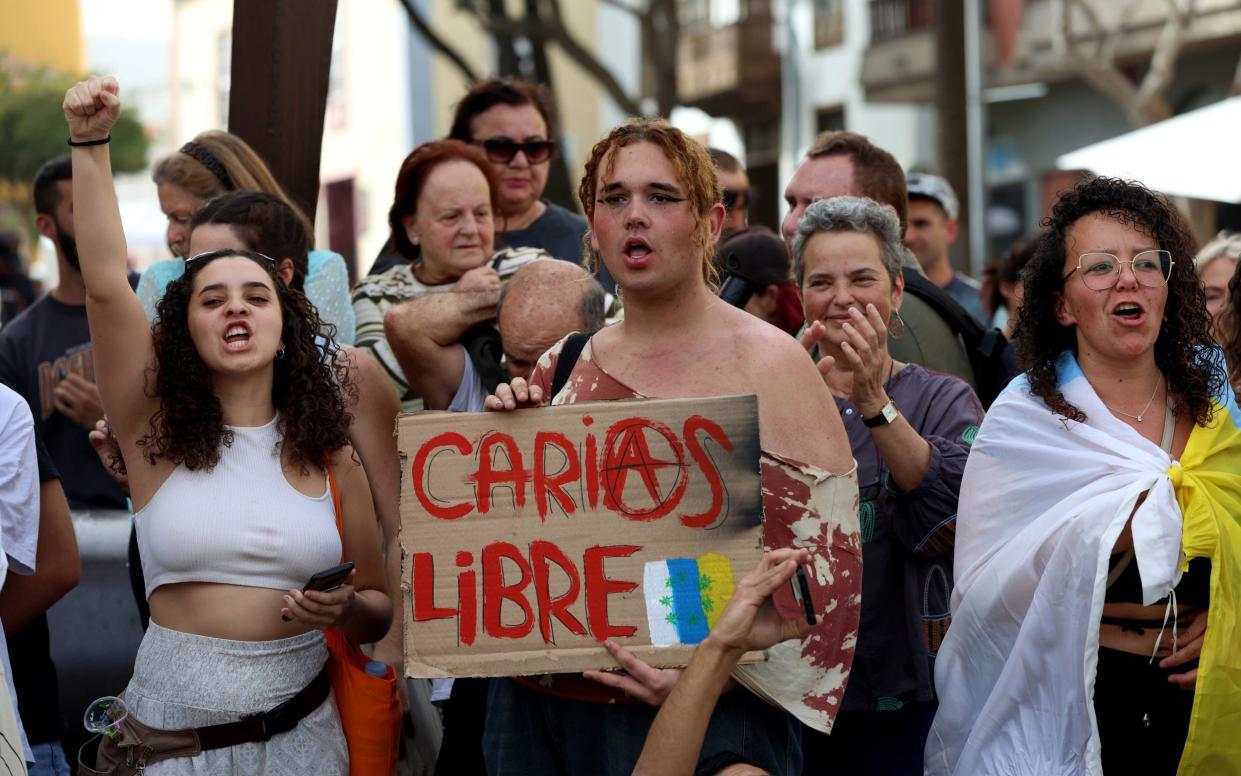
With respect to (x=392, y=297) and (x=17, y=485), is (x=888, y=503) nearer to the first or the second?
(x=392, y=297)

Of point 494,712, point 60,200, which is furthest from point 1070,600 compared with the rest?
point 60,200

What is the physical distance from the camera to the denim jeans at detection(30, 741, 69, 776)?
4160 millimetres

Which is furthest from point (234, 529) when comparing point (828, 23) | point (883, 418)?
point (828, 23)

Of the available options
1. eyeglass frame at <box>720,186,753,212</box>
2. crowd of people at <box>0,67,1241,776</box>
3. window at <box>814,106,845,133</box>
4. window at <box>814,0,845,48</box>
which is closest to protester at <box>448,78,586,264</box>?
eyeglass frame at <box>720,186,753,212</box>

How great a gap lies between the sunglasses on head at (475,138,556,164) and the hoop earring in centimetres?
187

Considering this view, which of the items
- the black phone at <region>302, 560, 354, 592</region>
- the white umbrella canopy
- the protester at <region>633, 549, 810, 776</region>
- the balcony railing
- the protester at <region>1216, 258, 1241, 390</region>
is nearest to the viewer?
the protester at <region>633, 549, 810, 776</region>

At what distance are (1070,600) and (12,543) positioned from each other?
2.49 meters

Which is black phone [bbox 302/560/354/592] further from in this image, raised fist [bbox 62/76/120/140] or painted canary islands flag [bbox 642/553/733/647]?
raised fist [bbox 62/76/120/140]

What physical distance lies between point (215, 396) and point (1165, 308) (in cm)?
220

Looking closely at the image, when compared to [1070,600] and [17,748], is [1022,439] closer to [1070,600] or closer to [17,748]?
[1070,600]

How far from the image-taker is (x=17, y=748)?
336cm

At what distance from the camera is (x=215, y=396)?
359 centimetres

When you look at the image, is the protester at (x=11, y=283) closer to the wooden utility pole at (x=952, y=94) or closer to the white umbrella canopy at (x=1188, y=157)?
the wooden utility pole at (x=952, y=94)

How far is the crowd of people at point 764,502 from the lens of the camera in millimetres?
3109
